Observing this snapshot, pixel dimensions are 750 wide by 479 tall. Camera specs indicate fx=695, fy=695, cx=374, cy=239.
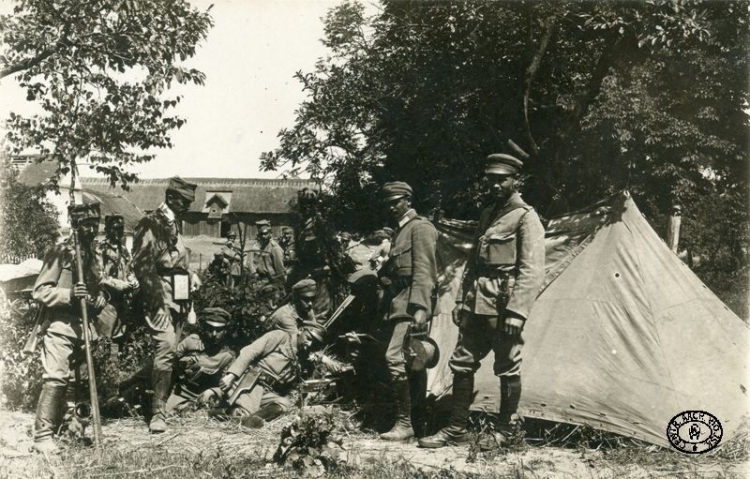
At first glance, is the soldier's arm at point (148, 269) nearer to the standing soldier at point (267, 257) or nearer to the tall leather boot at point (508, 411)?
the tall leather boot at point (508, 411)

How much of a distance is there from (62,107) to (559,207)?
218 inches

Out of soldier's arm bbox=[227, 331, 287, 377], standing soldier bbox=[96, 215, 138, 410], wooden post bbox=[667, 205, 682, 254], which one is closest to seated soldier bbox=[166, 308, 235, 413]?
soldier's arm bbox=[227, 331, 287, 377]

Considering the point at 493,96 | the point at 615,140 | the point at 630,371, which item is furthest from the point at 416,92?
the point at 630,371

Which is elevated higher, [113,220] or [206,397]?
[113,220]

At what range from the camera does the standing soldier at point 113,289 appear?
648cm

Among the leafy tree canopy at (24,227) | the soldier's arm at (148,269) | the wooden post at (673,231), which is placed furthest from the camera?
the wooden post at (673,231)

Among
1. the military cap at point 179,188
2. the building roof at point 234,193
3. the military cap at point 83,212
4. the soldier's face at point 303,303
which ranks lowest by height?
→ the soldier's face at point 303,303

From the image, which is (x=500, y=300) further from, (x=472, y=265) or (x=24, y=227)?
(x=24, y=227)

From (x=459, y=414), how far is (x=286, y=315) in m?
2.42

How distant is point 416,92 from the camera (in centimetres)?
917

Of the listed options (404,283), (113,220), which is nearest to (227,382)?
(404,283)

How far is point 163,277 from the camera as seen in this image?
6242mm

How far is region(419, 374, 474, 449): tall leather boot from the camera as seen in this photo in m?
5.39

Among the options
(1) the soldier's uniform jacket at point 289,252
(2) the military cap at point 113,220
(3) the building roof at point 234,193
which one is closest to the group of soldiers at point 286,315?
(2) the military cap at point 113,220
